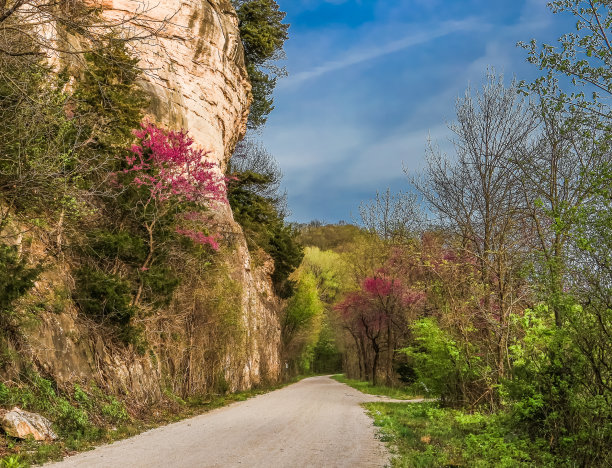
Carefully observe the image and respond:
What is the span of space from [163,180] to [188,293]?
4.16 metres

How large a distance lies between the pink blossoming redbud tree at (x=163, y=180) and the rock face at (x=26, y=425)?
508cm

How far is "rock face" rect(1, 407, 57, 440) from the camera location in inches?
260

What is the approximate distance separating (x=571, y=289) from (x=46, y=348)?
8.90 metres

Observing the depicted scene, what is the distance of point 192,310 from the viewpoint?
1536cm

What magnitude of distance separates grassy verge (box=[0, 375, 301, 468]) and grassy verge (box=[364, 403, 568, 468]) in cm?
480

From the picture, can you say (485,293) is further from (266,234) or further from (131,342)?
(266,234)

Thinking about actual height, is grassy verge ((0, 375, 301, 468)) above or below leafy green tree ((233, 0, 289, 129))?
below

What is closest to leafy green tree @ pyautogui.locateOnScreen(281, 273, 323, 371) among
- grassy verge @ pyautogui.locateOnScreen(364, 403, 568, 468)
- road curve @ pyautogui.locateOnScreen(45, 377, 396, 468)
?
road curve @ pyautogui.locateOnScreen(45, 377, 396, 468)

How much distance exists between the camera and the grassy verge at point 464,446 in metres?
6.29

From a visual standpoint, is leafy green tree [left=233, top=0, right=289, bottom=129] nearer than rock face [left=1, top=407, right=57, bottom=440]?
No

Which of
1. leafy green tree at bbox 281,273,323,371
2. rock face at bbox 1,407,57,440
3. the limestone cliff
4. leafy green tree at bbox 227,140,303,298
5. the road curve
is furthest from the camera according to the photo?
leafy green tree at bbox 281,273,323,371

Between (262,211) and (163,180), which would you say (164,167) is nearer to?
(163,180)

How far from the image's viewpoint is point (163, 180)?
12930mm

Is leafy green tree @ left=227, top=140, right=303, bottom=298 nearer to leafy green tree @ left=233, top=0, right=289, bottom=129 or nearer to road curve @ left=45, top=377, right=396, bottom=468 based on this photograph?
leafy green tree @ left=233, top=0, right=289, bottom=129
